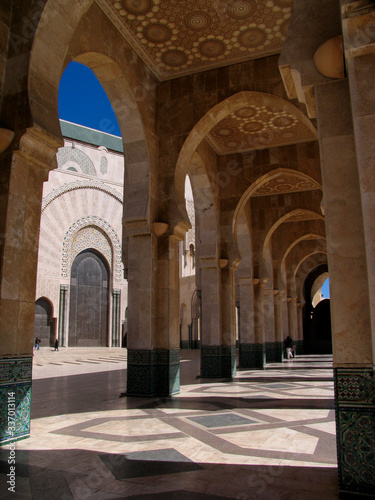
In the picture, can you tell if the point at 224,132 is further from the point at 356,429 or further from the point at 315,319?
the point at 315,319

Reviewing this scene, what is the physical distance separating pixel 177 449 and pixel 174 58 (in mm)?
5629

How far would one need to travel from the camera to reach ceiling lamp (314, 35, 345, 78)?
2.72m

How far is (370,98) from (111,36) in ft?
14.7

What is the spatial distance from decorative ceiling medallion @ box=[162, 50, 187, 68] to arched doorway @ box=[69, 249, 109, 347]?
15.3 metres

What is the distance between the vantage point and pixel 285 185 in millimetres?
12078

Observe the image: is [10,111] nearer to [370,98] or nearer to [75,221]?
[370,98]

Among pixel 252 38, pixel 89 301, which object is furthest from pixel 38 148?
pixel 89 301

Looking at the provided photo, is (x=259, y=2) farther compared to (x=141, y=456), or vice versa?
(x=259, y=2)

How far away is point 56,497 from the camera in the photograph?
2.46 meters

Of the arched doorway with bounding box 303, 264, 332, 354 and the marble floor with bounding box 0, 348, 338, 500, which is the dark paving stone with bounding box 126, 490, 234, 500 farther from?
the arched doorway with bounding box 303, 264, 332, 354

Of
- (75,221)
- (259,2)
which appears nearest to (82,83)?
(75,221)

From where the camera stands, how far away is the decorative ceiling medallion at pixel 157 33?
6.06 metres

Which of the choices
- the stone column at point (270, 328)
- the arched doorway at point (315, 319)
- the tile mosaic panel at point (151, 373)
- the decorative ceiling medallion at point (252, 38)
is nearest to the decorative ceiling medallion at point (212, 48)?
the decorative ceiling medallion at point (252, 38)

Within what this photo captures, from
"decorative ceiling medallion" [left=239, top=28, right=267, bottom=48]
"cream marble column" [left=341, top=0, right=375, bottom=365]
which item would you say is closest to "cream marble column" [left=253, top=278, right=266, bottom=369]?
"decorative ceiling medallion" [left=239, top=28, right=267, bottom=48]
